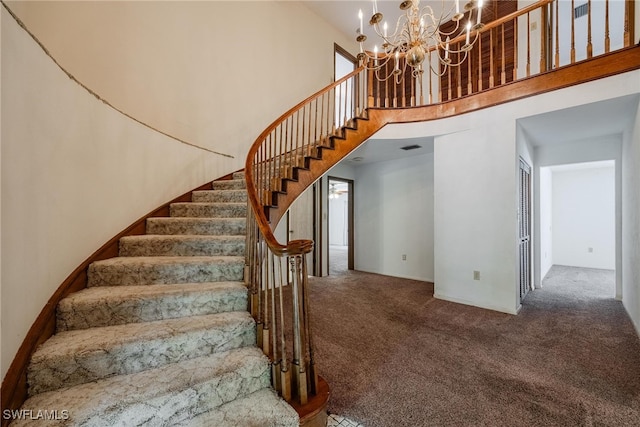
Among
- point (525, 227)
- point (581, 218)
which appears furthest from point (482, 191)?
point (581, 218)

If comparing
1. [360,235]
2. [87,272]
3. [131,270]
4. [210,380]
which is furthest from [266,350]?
[360,235]

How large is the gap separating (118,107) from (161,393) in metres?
3.14

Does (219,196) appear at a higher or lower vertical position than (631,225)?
higher

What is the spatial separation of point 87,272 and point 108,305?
51 cm

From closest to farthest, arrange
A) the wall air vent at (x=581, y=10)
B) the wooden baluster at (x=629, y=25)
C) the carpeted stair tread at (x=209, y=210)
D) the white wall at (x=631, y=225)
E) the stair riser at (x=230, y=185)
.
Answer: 1. the wooden baluster at (x=629, y=25)
2. the white wall at (x=631, y=225)
3. the carpeted stair tread at (x=209, y=210)
4. the stair riser at (x=230, y=185)
5. the wall air vent at (x=581, y=10)

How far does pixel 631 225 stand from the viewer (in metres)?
3.04

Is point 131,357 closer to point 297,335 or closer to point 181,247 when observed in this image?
point 297,335

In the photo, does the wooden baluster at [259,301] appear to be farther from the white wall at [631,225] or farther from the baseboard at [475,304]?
the white wall at [631,225]

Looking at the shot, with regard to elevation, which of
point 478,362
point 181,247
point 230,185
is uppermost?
point 230,185

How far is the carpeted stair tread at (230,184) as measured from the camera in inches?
143

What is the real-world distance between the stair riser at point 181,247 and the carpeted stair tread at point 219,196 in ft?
3.06

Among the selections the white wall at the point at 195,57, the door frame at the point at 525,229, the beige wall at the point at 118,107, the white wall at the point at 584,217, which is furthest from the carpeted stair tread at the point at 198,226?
the white wall at the point at 584,217

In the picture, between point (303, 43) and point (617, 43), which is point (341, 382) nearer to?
point (303, 43)

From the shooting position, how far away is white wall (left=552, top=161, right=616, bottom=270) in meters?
5.86
